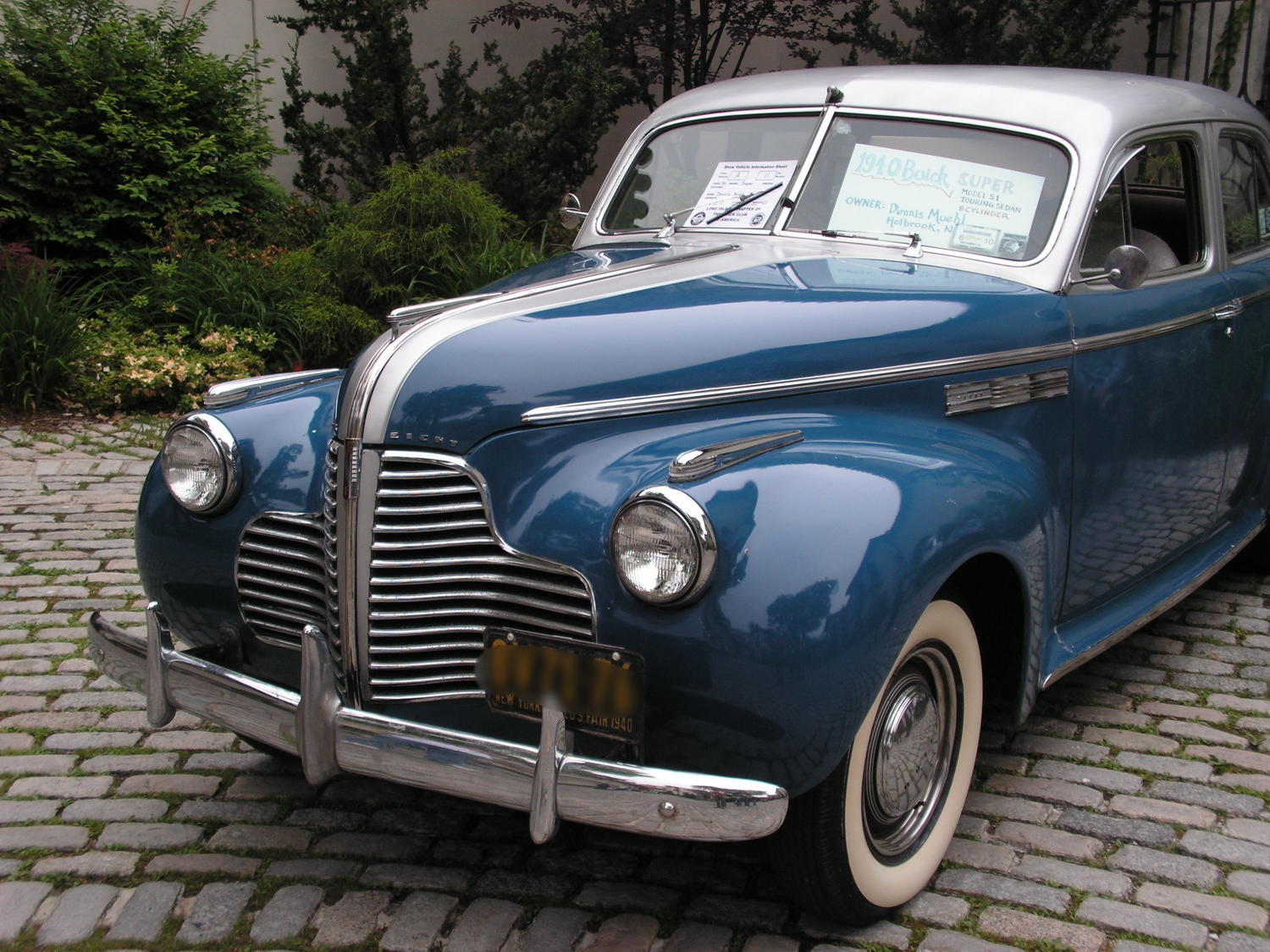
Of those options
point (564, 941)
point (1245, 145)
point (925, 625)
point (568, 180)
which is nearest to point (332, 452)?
point (564, 941)

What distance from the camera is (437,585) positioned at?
8.18 feet

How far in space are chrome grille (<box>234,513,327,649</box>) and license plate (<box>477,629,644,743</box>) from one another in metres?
0.51

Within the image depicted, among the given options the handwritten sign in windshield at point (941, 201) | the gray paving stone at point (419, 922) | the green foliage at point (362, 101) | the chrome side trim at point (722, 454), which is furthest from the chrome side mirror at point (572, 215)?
the green foliage at point (362, 101)

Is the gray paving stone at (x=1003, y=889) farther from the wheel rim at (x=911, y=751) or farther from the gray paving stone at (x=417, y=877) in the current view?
the gray paving stone at (x=417, y=877)

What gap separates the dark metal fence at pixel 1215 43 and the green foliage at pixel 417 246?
18.6ft

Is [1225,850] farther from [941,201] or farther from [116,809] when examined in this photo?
[116,809]

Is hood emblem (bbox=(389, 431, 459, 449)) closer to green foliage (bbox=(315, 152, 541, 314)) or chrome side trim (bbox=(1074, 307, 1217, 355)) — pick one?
chrome side trim (bbox=(1074, 307, 1217, 355))

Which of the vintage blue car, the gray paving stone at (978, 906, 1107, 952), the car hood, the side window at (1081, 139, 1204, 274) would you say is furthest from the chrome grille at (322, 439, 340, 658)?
the side window at (1081, 139, 1204, 274)

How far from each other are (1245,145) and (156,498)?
3.73 m

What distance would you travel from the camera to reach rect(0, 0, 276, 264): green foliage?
7402mm

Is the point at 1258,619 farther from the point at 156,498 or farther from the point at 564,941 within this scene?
the point at 156,498

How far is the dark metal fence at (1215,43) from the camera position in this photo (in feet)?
31.2

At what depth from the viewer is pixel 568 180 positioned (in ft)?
29.3

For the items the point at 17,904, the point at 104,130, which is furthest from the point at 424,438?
the point at 104,130
